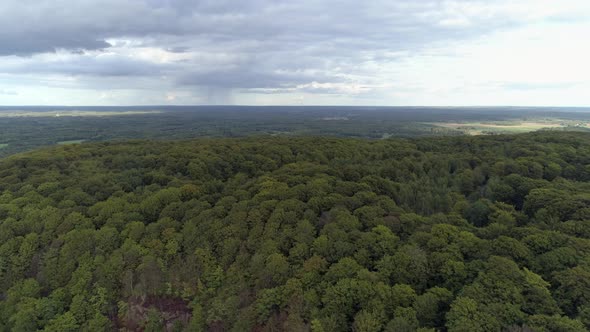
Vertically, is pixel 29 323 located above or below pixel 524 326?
below

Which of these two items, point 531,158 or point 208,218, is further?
point 531,158

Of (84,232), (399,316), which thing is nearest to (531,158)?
(399,316)

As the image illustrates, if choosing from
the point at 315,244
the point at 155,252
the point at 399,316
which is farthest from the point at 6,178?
the point at 399,316

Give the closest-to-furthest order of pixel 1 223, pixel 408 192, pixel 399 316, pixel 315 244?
1. pixel 399 316
2. pixel 315 244
3. pixel 1 223
4. pixel 408 192

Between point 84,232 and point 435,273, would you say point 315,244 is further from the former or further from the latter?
point 84,232

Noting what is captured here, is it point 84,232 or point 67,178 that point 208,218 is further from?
point 67,178

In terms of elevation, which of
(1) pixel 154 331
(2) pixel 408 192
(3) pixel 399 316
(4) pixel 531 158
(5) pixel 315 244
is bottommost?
(1) pixel 154 331

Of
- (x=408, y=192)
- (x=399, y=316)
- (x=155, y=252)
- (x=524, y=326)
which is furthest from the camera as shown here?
(x=408, y=192)
